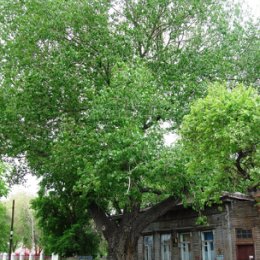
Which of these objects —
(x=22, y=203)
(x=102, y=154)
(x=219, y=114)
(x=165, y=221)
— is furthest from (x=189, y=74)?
(x=22, y=203)

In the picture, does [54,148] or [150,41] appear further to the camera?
[150,41]

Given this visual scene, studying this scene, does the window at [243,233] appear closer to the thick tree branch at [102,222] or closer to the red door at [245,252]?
the red door at [245,252]

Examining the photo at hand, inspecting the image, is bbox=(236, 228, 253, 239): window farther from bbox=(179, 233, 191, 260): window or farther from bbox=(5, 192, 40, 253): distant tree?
bbox=(5, 192, 40, 253): distant tree

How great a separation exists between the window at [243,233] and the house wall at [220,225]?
0.18 m

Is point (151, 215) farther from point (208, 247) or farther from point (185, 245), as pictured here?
point (185, 245)

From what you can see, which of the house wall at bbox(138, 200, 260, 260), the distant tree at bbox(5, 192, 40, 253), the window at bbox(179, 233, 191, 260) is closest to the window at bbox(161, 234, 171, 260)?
the house wall at bbox(138, 200, 260, 260)

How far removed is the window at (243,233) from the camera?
20.1 metres

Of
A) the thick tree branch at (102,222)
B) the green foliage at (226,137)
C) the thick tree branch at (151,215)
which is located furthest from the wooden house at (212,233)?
the green foliage at (226,137)

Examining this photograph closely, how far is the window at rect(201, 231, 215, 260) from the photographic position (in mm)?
22031

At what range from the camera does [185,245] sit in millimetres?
24125

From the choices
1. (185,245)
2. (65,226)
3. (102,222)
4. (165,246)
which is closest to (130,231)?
(102,222)

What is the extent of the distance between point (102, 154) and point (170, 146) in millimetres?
2743

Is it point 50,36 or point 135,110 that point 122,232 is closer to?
point 135,110

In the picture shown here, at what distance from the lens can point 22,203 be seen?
64438 millimetres
